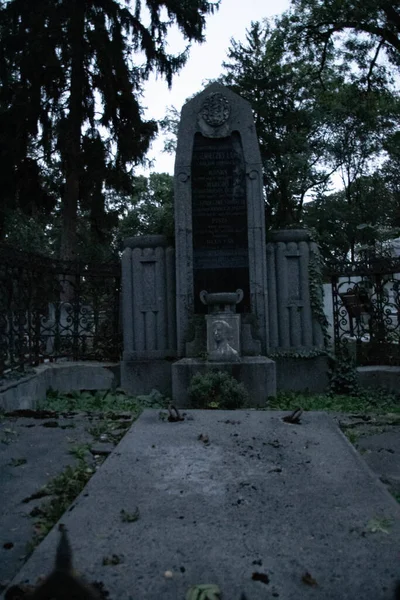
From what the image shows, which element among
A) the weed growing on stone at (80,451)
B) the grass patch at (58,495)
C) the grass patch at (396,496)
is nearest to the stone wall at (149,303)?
the weed growing on stone at (80,451)

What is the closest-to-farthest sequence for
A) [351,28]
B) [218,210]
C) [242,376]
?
[242,376] → [218,210] → [351,28]

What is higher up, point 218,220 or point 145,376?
point 218,220

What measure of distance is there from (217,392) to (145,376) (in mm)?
1866

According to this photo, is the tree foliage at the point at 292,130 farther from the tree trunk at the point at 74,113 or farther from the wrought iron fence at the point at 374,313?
the wrought iron fence at the point at 374,313

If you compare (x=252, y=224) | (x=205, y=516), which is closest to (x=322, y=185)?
(x=252, y=224)

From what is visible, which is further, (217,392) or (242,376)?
(242,376)

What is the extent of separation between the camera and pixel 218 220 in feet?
23.7

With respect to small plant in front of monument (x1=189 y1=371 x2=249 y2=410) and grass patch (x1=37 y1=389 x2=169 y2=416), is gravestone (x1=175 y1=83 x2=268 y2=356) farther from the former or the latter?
small plant in front of monument (x1=189 y1=371 x2=249 y2=410)

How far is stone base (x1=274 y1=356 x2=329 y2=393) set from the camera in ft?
23.4

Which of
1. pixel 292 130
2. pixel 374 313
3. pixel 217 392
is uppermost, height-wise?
pixel 292 130

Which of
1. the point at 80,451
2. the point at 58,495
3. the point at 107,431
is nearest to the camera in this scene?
the point at 58,495

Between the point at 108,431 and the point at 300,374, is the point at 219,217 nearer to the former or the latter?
the point at 300,374

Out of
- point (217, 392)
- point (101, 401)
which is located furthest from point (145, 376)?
point (217, 392)

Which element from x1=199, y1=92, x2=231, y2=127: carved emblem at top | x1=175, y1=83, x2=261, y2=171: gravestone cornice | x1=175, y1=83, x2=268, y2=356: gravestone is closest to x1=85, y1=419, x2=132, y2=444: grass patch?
x1=175, y1=83, x2=268, y2=356: gravestone
